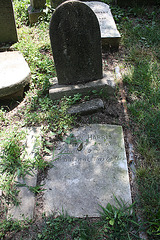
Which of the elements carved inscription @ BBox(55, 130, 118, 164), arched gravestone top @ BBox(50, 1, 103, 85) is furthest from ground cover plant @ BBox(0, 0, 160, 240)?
arched gravestone top @ BBox(50, 1, 103, 85)

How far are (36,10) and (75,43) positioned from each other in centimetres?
264

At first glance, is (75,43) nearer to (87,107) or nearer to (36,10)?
(87,107)

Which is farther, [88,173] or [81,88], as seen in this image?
[81,88]

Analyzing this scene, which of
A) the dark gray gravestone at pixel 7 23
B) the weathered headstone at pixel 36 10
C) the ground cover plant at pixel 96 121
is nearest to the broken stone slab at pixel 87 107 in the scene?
the ground cover plant at pixel 96 121

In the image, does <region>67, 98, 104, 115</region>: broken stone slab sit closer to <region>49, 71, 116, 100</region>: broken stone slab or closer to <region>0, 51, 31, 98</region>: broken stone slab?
<region>49, 71, 116, 100</region>: broken stone slab

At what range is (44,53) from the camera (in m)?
4.41

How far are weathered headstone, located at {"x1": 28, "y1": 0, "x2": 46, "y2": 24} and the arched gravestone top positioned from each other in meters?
2.52

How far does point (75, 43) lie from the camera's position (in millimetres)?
3062

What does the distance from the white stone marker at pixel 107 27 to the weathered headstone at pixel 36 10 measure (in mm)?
1100

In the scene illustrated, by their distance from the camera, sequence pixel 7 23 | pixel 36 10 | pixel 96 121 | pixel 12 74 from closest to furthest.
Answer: pixel 96 121
pixel 12 74
pixel 7 23
pixel 36 10

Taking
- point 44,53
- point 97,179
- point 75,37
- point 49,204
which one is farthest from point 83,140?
point 44,53

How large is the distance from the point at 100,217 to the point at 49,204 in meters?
0.49

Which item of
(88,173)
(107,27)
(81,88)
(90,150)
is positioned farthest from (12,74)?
(107,27)

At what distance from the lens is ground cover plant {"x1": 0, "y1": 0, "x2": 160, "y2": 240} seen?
205cm
